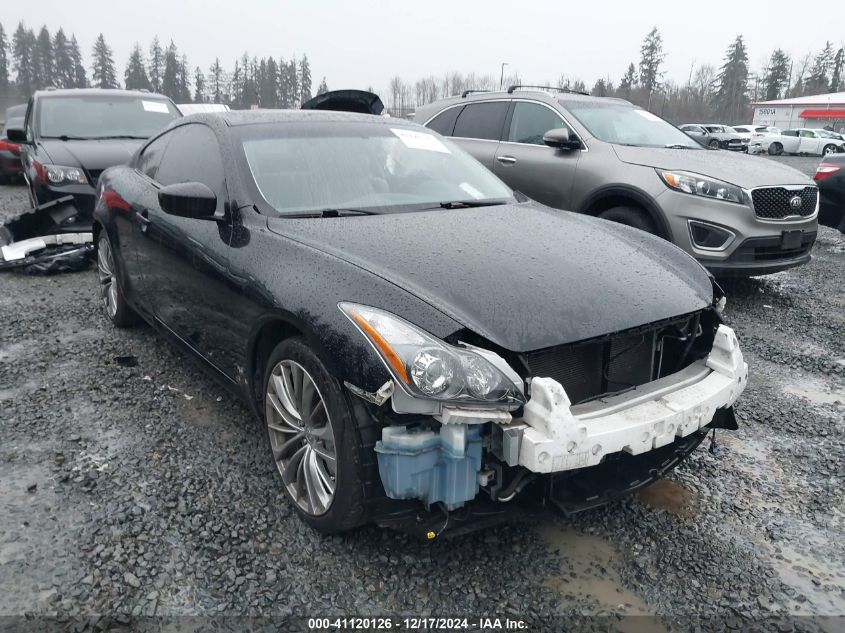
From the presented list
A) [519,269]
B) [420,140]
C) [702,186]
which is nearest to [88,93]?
[420,140]

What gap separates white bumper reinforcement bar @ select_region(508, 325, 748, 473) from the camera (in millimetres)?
1911

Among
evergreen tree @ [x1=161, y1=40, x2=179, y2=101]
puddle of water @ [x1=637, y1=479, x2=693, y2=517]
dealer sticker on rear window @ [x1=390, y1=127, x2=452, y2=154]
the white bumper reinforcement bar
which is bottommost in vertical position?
puddle of water @ [x1=637, y1=479, x2=693, y2=517]

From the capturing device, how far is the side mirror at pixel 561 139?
18.9 ft

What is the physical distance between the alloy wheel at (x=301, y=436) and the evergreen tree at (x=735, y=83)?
8936cm

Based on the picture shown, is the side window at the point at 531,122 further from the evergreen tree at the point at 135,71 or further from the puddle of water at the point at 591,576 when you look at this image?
the evergreen tree at the point at 135,71

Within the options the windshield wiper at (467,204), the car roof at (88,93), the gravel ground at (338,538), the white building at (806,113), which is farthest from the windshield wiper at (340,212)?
the white building at (806,113)

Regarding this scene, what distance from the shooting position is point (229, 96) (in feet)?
298

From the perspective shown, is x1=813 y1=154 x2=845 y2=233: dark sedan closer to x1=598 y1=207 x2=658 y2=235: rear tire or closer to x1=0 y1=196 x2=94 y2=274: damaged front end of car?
x1=598 y1=207 x2=658 y2=235: rear tire

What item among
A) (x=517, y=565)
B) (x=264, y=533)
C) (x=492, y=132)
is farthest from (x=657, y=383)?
(x=492, y=132)

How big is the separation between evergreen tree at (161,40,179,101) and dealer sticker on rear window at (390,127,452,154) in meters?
96.2

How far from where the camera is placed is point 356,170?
318cm

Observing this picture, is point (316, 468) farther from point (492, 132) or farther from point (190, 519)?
point (492, 132)

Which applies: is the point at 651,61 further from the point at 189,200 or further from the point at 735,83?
the point at 189,200

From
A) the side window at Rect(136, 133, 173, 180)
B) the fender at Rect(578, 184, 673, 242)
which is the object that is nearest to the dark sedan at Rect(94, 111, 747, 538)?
the side window at Rect(136, 133, 173, 180)
